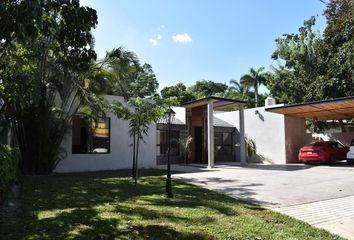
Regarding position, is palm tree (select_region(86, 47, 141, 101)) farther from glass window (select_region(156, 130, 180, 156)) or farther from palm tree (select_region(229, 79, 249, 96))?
palm tree (select_region(229, 79, 249, 96))

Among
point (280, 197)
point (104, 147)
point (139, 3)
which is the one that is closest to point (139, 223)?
point (280, 197)

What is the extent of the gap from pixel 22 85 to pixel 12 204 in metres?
2.98

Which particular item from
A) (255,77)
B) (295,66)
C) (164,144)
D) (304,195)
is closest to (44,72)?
(164,144)

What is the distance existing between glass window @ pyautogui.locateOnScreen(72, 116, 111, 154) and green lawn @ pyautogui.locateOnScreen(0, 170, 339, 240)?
628 centimetres

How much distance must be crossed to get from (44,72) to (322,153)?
1564 cm

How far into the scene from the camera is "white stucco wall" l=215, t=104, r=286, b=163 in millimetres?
20781

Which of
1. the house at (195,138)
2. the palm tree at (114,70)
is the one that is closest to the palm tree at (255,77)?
the house at (195,138)

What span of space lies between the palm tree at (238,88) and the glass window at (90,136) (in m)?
30.4

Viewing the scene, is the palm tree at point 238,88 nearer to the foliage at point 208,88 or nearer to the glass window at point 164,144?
the foliage at point 208,88

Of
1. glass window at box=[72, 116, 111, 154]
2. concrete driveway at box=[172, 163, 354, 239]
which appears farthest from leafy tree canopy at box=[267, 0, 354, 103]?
glass window at box=[72, 116, 111, 154]

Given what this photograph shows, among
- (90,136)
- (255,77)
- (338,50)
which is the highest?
(255,77)

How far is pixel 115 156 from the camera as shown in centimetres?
1636

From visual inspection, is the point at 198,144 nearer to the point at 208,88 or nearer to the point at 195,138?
the point at 195,138

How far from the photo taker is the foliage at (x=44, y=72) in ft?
15.3
